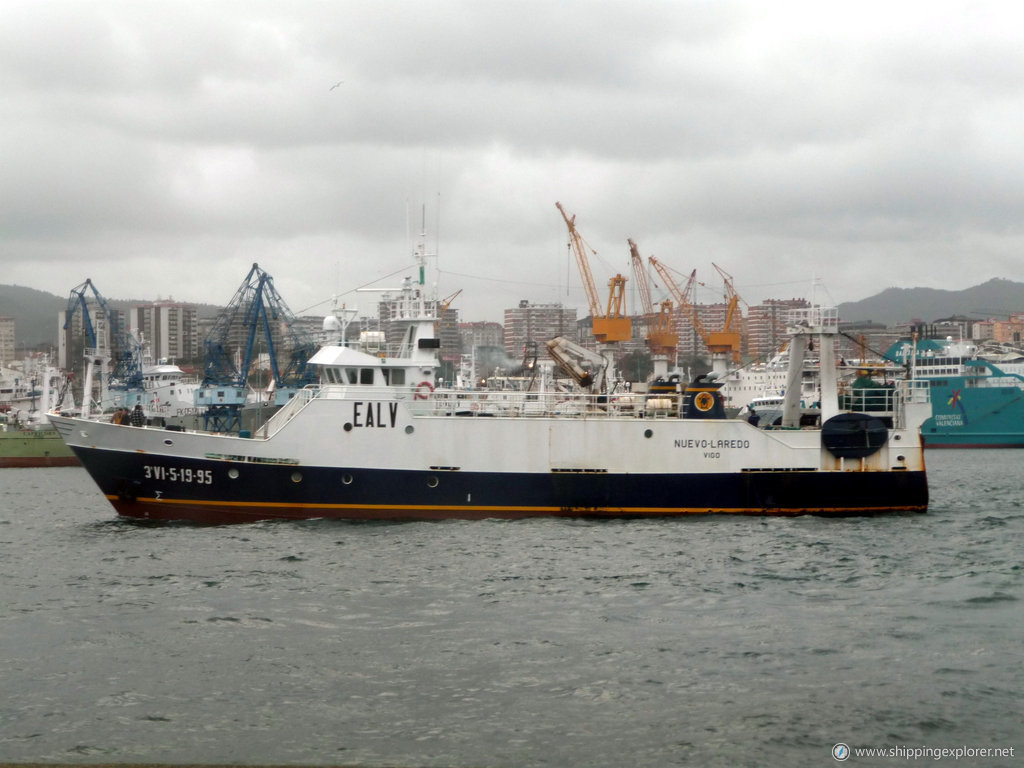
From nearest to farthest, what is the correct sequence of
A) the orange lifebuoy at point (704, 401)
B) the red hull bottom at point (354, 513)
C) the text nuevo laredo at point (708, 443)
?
the red hull bottom at point (354, 513), the text nuevo laredo at point (708, 443), the orange lifebuoy at point (704, 401)

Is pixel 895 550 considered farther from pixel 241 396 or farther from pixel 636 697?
pixel 241 396

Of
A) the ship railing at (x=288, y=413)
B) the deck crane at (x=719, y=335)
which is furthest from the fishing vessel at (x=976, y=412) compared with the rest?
the ship railing at (x=288, y=413)

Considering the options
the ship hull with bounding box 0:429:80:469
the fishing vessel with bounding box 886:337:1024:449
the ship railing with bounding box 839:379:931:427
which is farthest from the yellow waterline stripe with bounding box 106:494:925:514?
the fishing vessel with bounding box 886:337:1024:449

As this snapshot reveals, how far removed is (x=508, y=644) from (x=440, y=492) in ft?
37.8

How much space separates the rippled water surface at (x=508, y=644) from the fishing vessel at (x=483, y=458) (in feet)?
4.51

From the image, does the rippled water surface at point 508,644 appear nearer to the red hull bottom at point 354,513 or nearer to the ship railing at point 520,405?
the red hull bottom at point 354,513

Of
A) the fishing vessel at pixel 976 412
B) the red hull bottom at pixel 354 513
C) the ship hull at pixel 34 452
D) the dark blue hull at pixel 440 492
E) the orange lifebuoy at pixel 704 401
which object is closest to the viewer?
the dark blue hull at pixel 440 492

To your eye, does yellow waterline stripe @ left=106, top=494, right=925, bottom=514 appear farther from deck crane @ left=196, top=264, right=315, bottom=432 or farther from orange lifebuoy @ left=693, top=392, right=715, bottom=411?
deck crane @ left=196, top=264, right=315, bottom=432

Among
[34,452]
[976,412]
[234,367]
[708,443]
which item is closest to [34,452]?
[34,452]

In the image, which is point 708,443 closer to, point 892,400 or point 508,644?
point 892,400

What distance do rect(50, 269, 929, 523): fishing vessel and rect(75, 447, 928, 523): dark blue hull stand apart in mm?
35

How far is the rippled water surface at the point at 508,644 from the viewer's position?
37.0 feet

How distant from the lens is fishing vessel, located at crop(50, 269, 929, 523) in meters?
26.2

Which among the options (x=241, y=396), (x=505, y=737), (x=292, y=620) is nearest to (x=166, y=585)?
(x=292, y=620)
